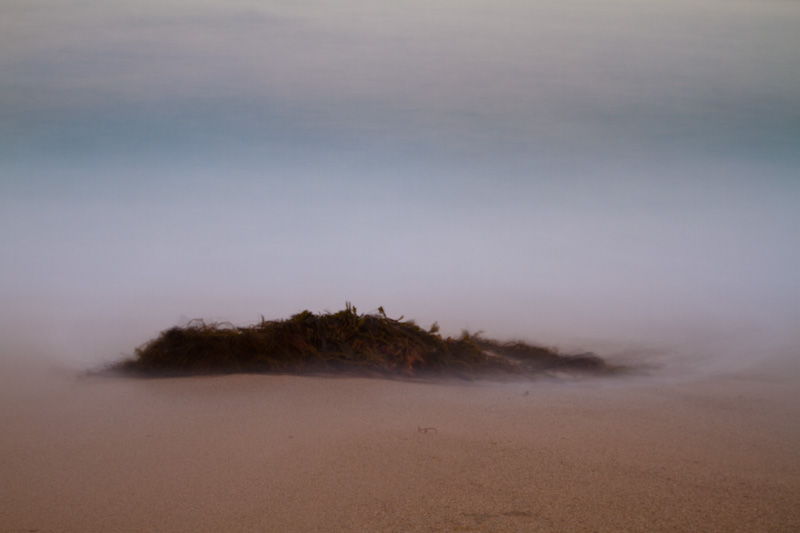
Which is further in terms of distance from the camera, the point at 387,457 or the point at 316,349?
the point at 316,349

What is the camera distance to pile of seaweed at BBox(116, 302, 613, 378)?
373cm

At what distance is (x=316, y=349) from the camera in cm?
379

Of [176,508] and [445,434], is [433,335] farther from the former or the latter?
[176,508]

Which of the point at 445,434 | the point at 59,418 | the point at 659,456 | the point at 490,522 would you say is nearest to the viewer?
the point at 490,522

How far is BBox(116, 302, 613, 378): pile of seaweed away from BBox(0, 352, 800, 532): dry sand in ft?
0.77

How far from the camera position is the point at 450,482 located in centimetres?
214

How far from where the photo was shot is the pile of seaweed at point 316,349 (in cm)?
373

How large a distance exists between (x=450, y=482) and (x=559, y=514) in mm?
379

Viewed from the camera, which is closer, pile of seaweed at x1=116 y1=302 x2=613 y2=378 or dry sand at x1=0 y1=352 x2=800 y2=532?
dry sand at x1=0 y1=352 x2=800 y2=532

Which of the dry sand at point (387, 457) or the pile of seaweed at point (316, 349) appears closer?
the dry sand at point (387, 457)

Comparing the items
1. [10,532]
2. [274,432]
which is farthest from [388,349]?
[10,532]

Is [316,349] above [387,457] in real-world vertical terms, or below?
above

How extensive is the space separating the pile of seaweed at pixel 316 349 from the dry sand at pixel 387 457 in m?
0.23

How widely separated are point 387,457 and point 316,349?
59.8 inches
